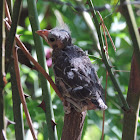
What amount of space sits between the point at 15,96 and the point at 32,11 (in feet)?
0.76

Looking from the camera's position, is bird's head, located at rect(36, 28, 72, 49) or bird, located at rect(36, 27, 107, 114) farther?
bird's head, located at rect(36, 28, 72, 49)

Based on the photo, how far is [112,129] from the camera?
49.4 inches

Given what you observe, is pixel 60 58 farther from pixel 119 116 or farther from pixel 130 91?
pixel 119 116

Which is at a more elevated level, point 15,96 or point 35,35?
point 35,35

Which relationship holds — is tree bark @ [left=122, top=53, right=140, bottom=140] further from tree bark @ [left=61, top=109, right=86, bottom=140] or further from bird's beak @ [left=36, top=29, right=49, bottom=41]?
bird's beak @ [left=36, top=29, right=49, bottom=41]

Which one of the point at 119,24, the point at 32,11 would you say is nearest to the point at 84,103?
the point at 32,11

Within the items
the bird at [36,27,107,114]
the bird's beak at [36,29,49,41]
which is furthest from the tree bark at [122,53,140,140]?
the bird's beak at [36,29,49,41]

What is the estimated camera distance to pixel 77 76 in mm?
763

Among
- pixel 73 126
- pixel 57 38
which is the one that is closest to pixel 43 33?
pixel 57 38

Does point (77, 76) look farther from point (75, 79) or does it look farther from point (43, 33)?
point (43, 33)

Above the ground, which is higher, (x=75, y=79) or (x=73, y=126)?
(x=75, y=79)

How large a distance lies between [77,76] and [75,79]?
0.03ft

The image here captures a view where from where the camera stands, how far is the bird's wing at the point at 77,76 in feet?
2.44

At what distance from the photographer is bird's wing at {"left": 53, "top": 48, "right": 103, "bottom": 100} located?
74cm
